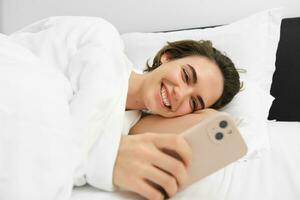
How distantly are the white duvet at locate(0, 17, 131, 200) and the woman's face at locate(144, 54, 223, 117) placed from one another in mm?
137

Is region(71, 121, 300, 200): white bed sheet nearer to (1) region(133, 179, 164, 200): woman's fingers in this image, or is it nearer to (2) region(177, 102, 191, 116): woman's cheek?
(1) region(133, 179, 164, 200): woman's fingers

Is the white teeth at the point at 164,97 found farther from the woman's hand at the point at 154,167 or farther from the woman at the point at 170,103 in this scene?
the woman's hand at the point at 154,167

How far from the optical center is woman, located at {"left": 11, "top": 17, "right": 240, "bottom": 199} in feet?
2.21

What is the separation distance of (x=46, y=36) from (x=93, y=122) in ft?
1.59

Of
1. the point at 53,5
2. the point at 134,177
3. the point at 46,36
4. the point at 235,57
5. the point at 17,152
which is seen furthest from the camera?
the point at 53,5

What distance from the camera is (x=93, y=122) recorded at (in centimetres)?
74

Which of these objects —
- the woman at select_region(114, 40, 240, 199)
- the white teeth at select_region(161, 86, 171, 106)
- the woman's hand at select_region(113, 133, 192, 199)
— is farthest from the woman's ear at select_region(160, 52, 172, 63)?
the woman's hand at select_region(113, 133, 192, 199)

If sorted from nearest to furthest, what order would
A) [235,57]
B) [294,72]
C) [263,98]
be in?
[263,98]
[235,57]
[294,72]

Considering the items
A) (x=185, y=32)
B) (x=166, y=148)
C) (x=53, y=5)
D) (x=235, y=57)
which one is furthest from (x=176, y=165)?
(x=53, y=5)

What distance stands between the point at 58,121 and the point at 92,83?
7.5 inches

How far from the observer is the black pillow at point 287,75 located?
1473mm

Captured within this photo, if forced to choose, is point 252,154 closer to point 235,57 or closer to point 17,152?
point 235,57

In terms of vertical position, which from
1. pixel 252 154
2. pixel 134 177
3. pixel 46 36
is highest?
pixel 46 36

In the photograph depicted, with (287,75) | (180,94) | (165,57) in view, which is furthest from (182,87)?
(287,75)
